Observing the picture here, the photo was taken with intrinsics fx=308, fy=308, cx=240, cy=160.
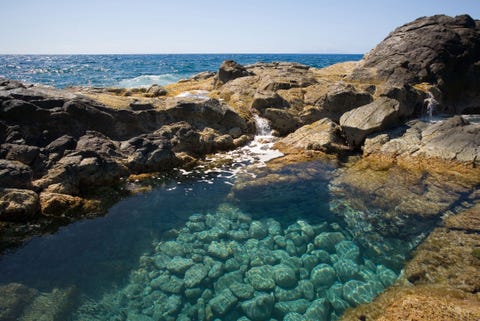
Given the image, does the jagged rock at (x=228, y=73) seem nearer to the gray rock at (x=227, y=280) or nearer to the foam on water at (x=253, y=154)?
the foam on water at (x=253, y=154)

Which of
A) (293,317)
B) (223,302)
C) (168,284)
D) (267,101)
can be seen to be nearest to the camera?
(293,317)

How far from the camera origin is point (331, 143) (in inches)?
773

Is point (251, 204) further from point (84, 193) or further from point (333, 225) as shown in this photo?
point (84, 193)

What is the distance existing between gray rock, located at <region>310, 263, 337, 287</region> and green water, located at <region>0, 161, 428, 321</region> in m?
0.03

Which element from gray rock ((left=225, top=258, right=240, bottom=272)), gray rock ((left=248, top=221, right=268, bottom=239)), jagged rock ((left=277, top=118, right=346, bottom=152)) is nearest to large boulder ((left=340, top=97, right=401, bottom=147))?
jagged rock ((left=277, top=118, right=346, bottom=152))

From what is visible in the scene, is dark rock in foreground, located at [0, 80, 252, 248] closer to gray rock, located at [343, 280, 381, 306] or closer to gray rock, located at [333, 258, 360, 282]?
gray rock, located at [333, 258, 360, 282]

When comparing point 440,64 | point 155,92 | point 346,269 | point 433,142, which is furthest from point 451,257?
point 440,64

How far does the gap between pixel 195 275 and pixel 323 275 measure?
396 cm

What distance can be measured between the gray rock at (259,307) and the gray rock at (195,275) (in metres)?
1.64

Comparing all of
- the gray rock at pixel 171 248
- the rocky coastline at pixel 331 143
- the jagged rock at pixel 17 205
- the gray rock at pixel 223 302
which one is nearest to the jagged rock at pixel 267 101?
the rocky coastline at pixel 331 143

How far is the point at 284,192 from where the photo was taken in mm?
14734

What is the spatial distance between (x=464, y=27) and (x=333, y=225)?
103ft

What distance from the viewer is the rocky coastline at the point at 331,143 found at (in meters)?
10.1

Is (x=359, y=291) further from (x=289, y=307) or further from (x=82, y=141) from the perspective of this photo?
(x=82, y=141)
